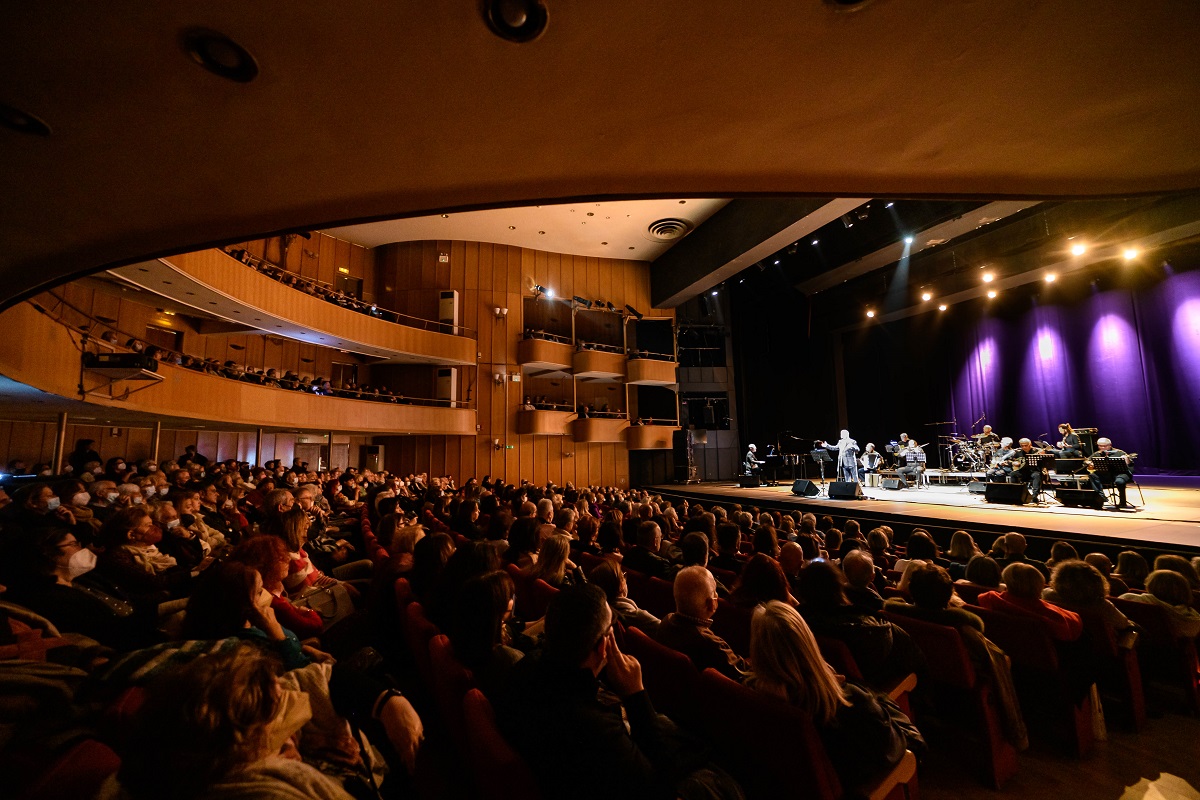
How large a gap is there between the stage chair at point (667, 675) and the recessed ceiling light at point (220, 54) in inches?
92.2

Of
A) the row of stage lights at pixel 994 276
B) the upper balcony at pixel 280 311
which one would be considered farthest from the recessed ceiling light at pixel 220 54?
the row of stage lights at pixel 994 276

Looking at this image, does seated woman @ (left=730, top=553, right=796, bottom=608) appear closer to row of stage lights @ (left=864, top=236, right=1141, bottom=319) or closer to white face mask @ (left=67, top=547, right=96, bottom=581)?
white face mask @ (left=67, top=547, right=96, bottom=581)

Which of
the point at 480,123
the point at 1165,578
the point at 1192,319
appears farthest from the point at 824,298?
the point at 480,123

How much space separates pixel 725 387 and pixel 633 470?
14.0 ft

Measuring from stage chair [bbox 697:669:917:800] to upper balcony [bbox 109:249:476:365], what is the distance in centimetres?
758

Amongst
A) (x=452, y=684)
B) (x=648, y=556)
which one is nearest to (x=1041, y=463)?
(x=648, y=556)

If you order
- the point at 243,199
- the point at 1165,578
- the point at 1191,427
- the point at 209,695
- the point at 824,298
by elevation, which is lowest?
the point at 1165,578

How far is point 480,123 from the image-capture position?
5.75 feet

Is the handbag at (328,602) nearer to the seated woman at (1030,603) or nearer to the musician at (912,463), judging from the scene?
the seated woman at (1030,603)

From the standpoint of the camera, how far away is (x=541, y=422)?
15.2 meters

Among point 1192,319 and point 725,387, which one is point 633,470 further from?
point 1192,319

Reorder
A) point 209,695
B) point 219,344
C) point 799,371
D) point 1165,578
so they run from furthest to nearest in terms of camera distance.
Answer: point 799,371
point 219,344
point 1165,578
point 209,695

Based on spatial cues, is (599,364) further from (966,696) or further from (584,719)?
(584,719)

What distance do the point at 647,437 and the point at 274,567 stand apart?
1433 cm
